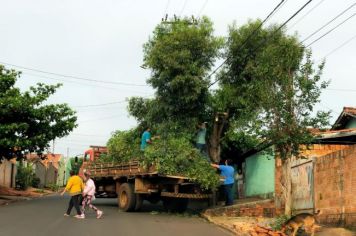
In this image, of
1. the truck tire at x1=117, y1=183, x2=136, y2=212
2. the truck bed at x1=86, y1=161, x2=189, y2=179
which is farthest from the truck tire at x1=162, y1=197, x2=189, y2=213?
the truck bed at x1=86, y1=161, x2=189, y2=179

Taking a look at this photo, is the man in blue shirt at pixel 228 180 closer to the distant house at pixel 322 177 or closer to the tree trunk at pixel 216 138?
the distant house at pixel 322 177

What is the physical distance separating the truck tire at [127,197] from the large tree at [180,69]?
3792 mm

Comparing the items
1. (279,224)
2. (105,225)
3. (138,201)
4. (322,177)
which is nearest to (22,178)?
(138,201)

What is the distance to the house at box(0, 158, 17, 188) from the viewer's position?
3716cm

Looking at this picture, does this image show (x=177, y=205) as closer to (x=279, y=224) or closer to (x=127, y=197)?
(x=127, y=197)

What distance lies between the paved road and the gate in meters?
3.14

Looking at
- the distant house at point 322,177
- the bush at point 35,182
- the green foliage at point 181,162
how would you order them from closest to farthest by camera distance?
the distant house at point 322,177
the green foliage at point 181,162
the bush at point 35,182

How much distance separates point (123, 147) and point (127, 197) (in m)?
2.30

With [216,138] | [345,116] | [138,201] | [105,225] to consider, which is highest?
[345,116]

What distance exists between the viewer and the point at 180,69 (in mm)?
20922

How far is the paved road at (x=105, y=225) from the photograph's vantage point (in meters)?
12.6

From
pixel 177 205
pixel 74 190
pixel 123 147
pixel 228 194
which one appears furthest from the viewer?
pixel 123 147

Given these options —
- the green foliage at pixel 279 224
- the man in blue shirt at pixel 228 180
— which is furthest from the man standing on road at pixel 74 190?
the green foliage at pixel 279 224

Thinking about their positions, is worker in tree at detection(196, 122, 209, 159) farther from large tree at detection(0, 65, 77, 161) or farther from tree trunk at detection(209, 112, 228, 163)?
large tree at detection(0, 65, 77, 161)
